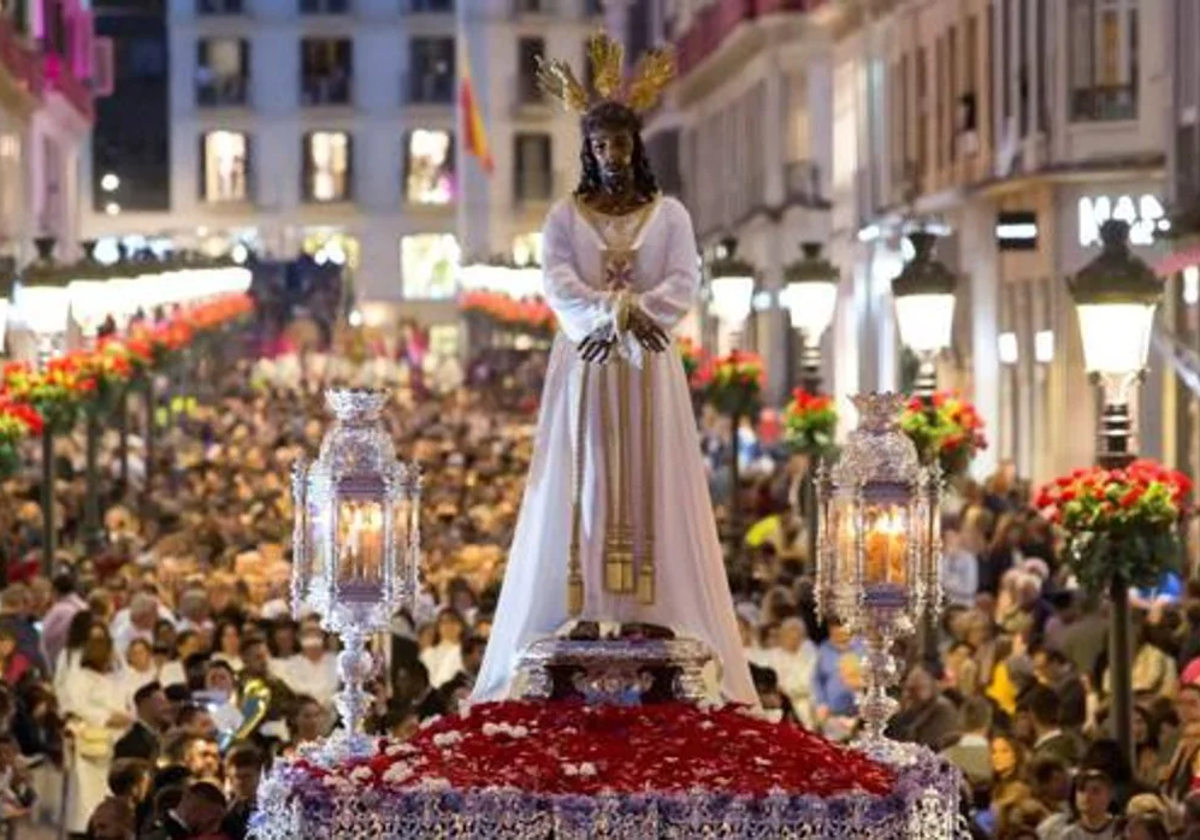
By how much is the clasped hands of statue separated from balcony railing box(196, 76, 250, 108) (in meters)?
111

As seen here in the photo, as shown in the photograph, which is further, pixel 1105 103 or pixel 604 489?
pixel 1105 103

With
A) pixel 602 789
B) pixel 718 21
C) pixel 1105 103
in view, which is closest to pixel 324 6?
pixel 718 21

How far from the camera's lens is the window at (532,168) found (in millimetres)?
125500

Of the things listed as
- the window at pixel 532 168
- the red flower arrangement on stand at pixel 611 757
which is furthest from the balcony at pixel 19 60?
the window at pixel 532 168

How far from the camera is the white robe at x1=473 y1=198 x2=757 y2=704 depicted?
1678cm

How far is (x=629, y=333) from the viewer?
1673cm

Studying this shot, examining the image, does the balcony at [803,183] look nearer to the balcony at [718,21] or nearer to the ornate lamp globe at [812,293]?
the balcony at [718,21]

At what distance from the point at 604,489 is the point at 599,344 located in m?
0.53

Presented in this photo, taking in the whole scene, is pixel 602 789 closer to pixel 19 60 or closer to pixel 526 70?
pixel 19 60

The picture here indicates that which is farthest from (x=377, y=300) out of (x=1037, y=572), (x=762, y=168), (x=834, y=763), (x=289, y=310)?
(x=834, y=763)

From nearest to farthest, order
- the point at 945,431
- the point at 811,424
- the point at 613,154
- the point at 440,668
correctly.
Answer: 1. the point at 613,154
2. the point at 440,668
3. the point at 945,431
4. the point at 811,424

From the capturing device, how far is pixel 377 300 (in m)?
130

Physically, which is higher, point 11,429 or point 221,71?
point 221,71

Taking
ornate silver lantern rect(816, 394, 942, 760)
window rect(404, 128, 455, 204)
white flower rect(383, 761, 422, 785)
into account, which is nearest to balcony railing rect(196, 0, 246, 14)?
window rect(404, 128, 455, 204)
